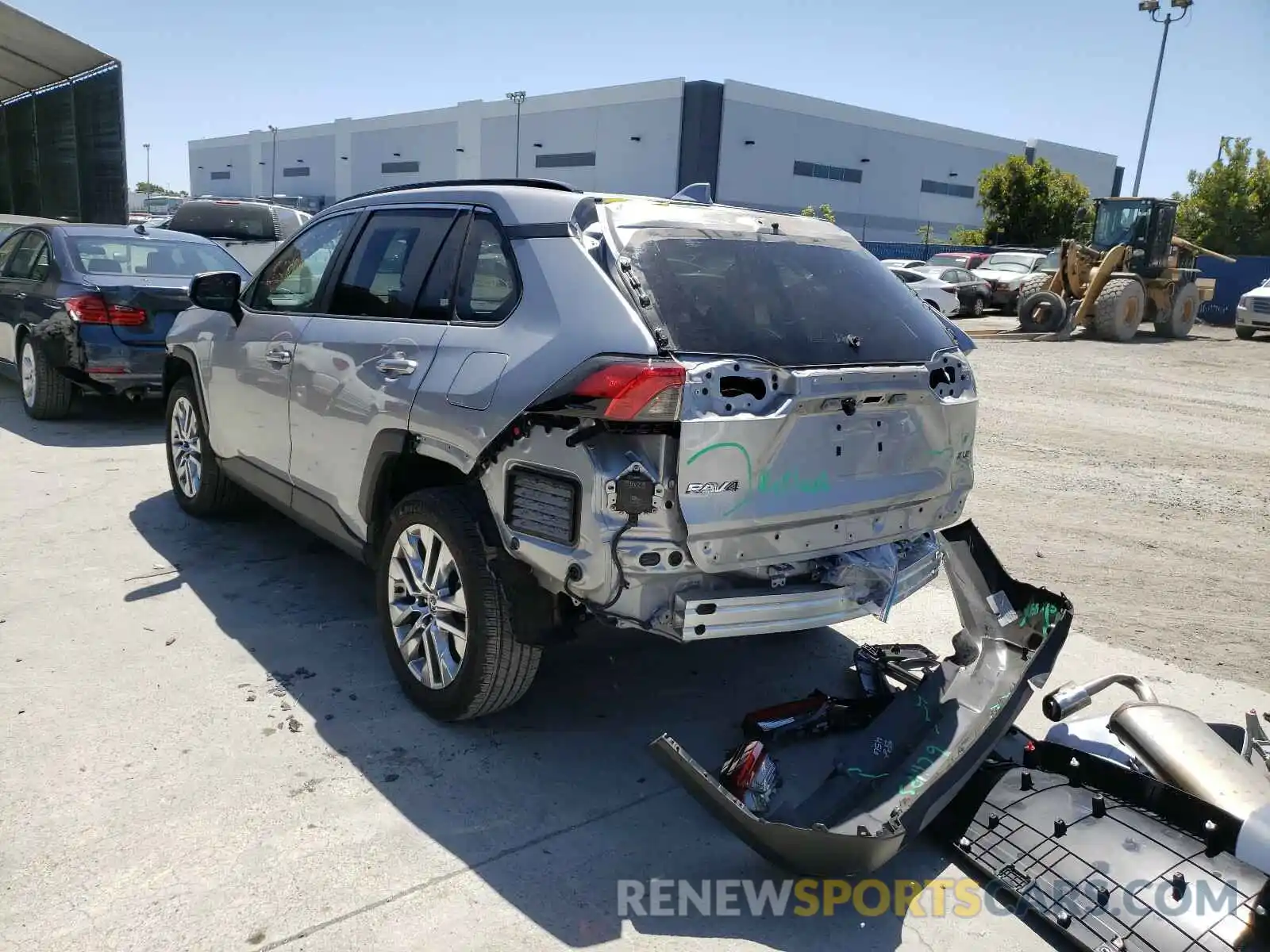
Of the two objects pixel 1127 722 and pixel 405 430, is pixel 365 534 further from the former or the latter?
pixel 1127 722

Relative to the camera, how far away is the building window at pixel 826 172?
6169 centimetres

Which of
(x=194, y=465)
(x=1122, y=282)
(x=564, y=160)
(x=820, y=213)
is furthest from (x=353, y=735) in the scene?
(x=564, y=160)

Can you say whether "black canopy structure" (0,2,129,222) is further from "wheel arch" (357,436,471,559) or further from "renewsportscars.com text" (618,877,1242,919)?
"renewsportscars.com text" (618,877,1242,919)

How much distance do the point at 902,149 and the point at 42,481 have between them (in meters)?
69.0

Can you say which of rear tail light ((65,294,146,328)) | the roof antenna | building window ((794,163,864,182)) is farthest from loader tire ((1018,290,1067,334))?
building window ((794,163,864,182))

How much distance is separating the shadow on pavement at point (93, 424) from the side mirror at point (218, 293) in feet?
11.3

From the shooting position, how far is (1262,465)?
29.5 ft

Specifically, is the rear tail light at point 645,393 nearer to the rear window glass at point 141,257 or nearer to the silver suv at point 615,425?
the silver suv at point 615,425

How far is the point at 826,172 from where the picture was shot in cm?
6366

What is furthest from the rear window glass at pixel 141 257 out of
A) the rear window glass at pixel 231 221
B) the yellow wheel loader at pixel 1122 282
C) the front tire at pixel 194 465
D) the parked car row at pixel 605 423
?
the yellow wheel loader at pixel 1122 282

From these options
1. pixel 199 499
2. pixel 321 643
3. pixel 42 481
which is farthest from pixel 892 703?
pixel 42 481

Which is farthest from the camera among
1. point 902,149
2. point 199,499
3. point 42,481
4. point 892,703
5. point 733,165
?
point 902,149

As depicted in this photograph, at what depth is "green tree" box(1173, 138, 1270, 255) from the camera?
1666 inches

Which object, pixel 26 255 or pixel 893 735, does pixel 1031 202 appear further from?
pixel 893 735
